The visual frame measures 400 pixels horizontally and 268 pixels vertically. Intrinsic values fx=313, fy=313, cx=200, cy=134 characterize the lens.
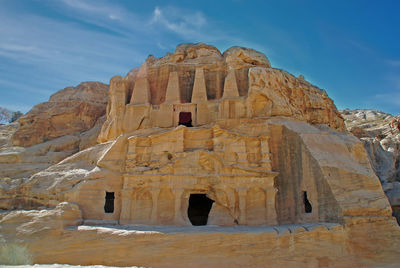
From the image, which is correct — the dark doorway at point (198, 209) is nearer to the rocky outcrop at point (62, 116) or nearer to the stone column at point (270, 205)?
the stone column at point (270, 205)

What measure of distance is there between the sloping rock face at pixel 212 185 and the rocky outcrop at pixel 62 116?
9122 mm

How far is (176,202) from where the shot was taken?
19.4 m

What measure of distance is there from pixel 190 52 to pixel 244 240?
65.6 ft

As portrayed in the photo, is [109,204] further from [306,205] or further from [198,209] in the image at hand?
[306,205]

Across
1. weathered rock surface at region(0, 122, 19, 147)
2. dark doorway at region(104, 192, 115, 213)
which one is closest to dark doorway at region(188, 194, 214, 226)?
dark doorway at region(104, 192, 115, 213)

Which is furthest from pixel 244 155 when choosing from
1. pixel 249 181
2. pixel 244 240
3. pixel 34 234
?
pixel 34 234

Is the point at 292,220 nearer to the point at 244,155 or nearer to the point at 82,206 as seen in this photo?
the point at 244,155

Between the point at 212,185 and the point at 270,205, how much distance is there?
3.75m

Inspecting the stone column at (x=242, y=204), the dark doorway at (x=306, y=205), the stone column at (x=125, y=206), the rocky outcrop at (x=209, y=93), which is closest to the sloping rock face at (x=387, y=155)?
the rocky outcrop at (x=209, y=93)

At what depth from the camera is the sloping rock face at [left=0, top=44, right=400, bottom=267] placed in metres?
15.3

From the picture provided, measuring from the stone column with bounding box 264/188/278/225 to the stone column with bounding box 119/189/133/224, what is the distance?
8.53 metres

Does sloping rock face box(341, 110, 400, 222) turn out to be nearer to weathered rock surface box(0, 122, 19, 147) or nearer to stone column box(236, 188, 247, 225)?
stone column box(236, 188, 247, 225)

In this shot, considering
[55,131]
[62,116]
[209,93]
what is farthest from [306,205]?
[62,116]

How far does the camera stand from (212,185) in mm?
19828
